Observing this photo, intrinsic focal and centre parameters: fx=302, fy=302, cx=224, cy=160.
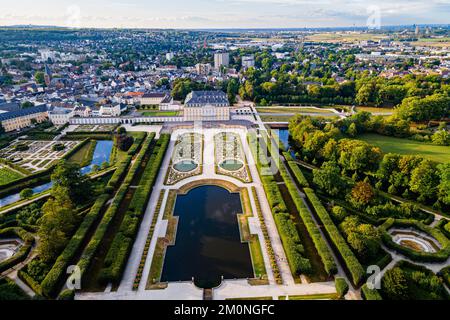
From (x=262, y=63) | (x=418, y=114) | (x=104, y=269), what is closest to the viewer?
(x=104, y=269)

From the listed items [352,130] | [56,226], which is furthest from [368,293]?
[352,130]

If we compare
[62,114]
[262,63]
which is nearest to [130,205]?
[62,114]

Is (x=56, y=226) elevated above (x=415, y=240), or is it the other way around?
(x=56, y=226)

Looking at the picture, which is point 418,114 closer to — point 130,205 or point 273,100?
point 273,100

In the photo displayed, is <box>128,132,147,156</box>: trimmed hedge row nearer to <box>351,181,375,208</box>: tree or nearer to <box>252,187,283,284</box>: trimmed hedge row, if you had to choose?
<box>252,187,283,284</box>: trimmed hedge row

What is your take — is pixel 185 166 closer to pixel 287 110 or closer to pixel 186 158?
pixel 186 158

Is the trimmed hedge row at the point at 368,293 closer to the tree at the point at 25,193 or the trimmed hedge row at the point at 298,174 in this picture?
the trimmed hedge row at the point at 298,174

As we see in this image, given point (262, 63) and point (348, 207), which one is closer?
point (348, 207)
